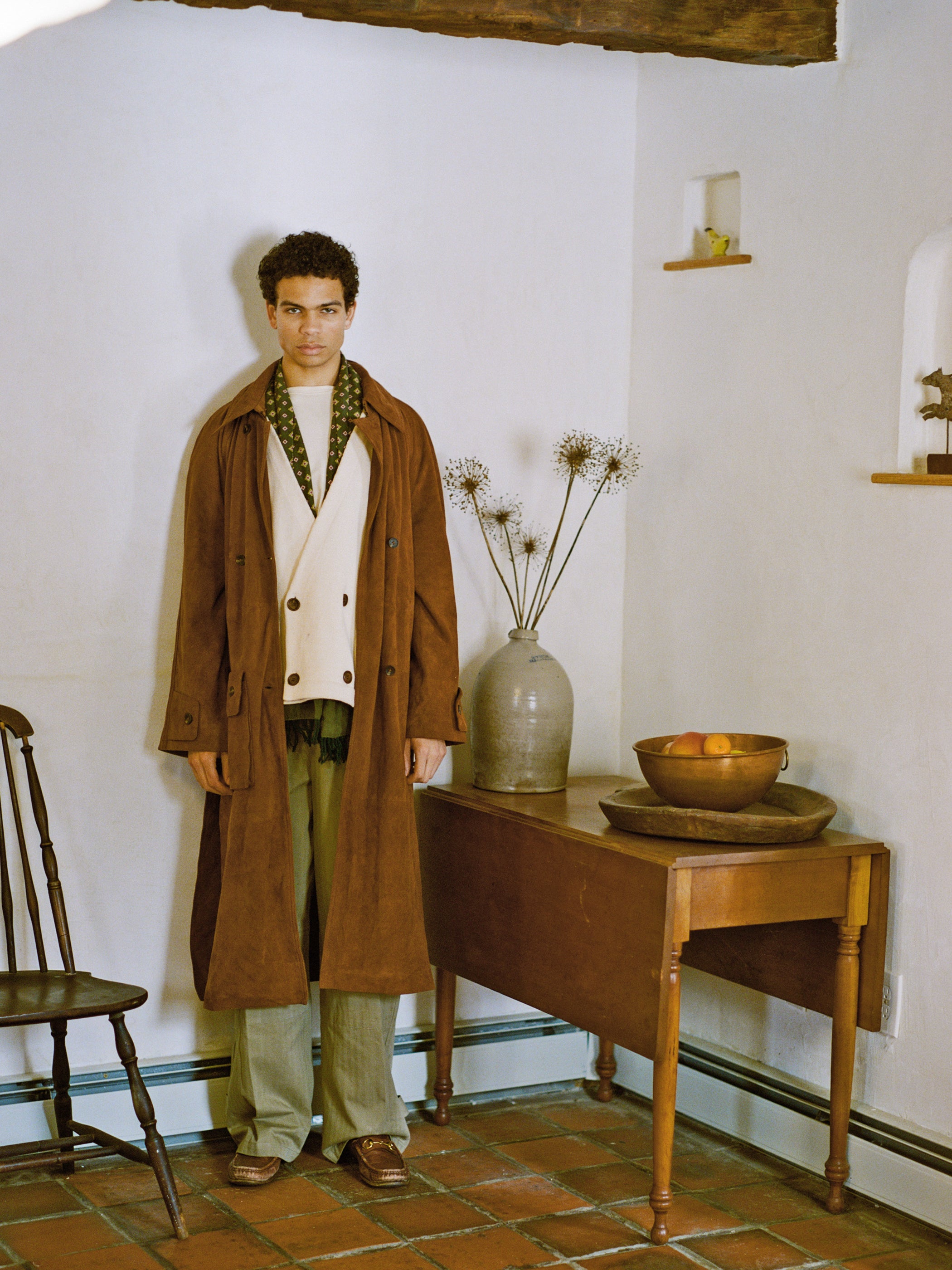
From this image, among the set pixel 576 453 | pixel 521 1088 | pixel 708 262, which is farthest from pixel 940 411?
pixel 521 1088

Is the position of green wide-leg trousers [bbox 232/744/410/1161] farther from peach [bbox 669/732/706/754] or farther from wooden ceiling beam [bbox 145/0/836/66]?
wooden ceiling beam [bbox 145/0/836/66]

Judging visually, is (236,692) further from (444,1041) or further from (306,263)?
(444,1041)

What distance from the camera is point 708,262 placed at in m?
3.57

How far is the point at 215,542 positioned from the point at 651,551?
3.86 feet

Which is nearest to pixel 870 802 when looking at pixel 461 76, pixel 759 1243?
pixel 759 1243

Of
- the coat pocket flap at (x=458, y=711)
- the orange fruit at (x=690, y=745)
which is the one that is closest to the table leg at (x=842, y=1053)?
the orange fruit at (x=690, y=745)

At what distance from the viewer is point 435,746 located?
3316 millimetres

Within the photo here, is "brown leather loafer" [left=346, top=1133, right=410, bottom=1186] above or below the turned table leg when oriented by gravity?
below

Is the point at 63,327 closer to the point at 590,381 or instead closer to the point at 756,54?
the point at 590,381

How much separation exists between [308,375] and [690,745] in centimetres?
116

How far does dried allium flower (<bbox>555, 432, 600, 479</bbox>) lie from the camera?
3.62 metres

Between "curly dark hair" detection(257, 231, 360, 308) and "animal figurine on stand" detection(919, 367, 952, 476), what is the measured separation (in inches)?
49.1

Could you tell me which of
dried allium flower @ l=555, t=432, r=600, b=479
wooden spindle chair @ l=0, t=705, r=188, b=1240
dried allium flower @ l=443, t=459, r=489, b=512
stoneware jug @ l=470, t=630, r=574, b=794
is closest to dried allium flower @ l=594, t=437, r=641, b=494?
dried allium flower @ l=555, t=432, r=600, b=479

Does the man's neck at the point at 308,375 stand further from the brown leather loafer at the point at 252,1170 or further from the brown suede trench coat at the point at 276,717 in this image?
the brown leather loafer at the point at 252,1170
